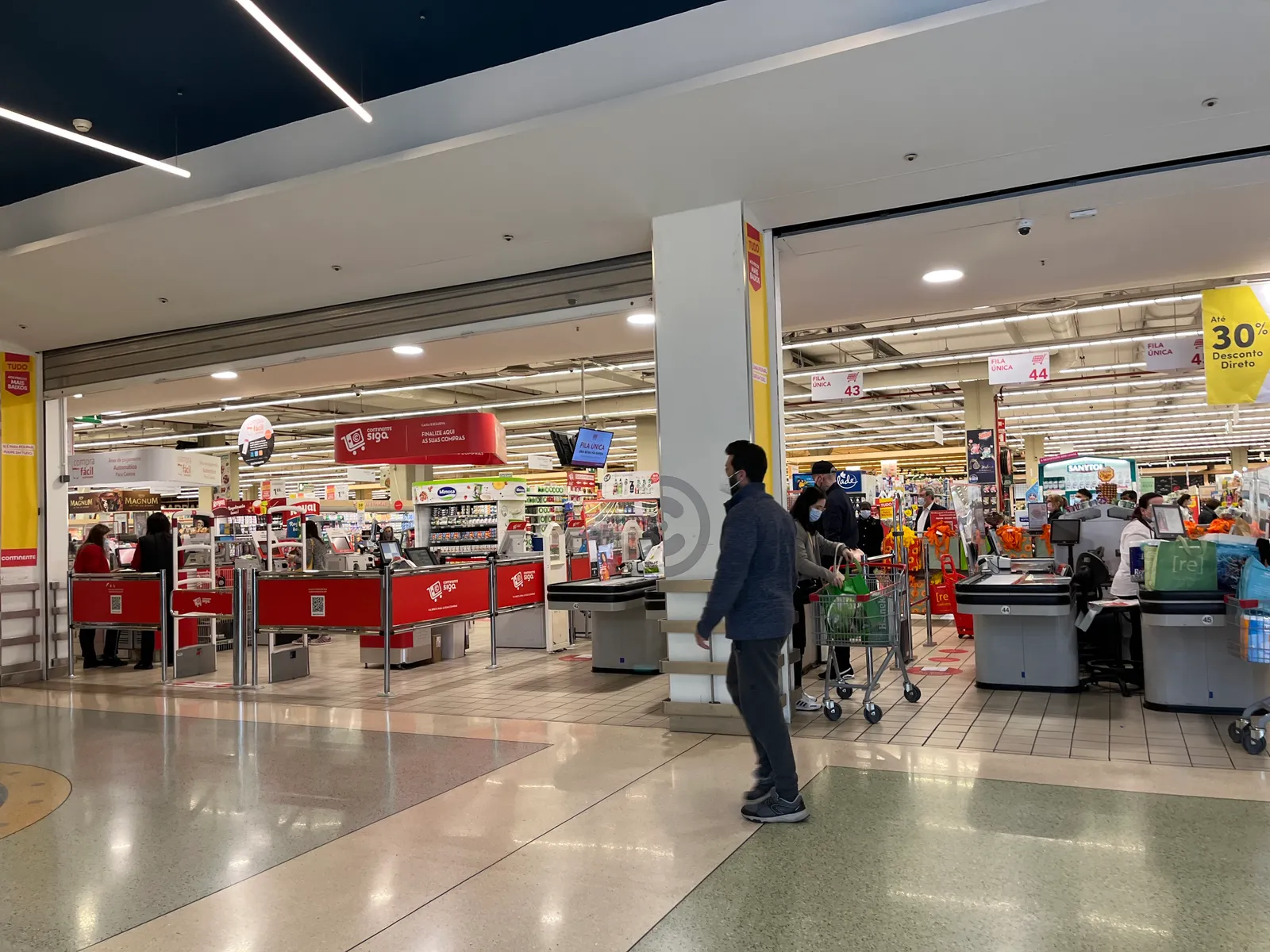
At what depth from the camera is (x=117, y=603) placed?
360 inches

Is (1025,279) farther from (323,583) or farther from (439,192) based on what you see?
(323,583)

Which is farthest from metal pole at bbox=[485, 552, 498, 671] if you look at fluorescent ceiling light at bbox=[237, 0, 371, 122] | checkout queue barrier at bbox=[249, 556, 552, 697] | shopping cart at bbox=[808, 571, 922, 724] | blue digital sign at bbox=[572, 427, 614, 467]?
fluorescent ceiling light at bbox=[237, 0, 371, 122]

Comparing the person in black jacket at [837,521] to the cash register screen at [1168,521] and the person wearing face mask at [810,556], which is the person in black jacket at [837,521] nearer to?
the person wearing face mask at [810,556]

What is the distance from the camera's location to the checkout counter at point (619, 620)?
809cm

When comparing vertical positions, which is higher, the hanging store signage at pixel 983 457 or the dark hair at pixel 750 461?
the hanging store signage at pixel 983 457

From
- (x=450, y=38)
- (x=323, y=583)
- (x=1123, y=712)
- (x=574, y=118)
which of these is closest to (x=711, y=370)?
(x=574, y=118)

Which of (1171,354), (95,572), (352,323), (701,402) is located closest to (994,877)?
(701,402)

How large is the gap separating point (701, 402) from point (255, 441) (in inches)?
409

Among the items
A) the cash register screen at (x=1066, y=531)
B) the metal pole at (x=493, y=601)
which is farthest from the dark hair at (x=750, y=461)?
the metal pole at (x=493, y=601)

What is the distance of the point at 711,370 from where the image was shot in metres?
5.83

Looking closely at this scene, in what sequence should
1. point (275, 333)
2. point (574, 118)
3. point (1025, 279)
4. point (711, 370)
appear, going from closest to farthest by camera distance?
point (574, 118), point (711, 370), point (1025, 279), point (275, 333)

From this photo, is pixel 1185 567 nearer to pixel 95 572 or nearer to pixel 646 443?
pixel 95 572

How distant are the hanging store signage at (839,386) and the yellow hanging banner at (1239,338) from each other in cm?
565

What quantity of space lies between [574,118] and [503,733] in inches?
151
